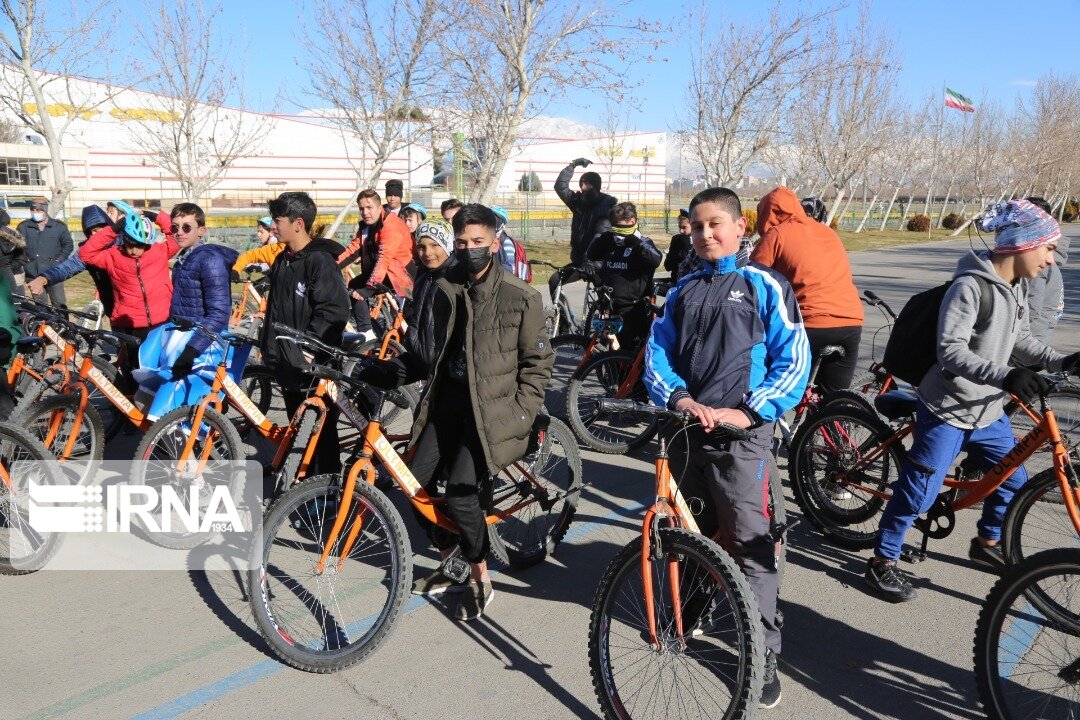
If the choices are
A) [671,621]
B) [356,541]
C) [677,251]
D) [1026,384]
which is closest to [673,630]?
[671,621]

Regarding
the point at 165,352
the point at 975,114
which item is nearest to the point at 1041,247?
the point at 165,352

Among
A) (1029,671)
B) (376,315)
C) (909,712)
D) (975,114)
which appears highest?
(975,114)

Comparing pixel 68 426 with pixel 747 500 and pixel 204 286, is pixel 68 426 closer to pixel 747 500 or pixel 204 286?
pixel 204 286

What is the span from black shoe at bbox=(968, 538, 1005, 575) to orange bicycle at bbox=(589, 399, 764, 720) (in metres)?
2.01

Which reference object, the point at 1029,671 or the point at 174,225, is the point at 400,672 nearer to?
the point at 1029,671

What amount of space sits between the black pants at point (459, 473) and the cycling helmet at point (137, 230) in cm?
346

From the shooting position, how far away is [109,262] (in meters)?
6.54

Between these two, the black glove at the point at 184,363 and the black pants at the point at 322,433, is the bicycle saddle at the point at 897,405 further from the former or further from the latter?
the black glove at the point at 184,363

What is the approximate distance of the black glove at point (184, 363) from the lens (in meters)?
5.58

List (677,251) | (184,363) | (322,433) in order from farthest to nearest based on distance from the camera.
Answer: (677,251), (184,363), (322,433)

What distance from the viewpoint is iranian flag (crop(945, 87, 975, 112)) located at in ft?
148

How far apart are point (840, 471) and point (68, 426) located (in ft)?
14.6

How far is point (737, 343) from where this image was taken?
10.5ft

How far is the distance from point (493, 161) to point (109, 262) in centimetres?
1230
